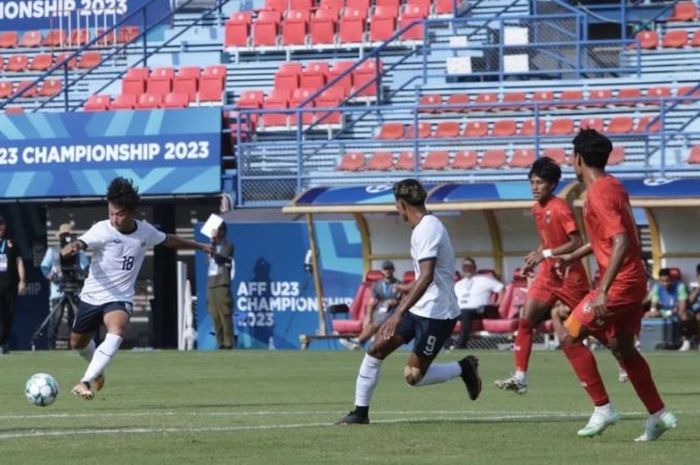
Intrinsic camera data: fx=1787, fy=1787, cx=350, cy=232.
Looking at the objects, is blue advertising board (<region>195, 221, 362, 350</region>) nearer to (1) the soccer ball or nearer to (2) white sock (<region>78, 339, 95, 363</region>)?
(2) white sock (<region>78, 339, 95, 363</region>)

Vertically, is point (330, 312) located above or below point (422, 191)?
below

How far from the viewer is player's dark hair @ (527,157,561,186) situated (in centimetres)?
1492

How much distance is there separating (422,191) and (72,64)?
27673 millimetres

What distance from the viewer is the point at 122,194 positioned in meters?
14.6

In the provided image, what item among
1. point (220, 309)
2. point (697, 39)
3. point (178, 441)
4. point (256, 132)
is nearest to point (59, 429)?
point (178, 441)

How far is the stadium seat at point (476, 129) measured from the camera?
32219mm

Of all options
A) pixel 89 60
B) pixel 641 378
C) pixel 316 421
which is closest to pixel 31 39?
pixel 89 60

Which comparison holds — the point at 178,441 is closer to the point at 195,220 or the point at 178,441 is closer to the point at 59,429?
the point at 59,429

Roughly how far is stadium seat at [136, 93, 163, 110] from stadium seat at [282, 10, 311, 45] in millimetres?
3018

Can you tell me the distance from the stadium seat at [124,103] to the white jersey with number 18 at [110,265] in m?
21.4

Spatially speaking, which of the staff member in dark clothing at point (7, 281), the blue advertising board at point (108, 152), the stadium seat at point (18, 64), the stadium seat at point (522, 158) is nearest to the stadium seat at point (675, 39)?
the stadium seat at point (522, 158)

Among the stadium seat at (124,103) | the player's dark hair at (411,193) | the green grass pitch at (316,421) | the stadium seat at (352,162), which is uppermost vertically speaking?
the stadium seat at (124,103)

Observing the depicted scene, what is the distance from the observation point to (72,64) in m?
39.1

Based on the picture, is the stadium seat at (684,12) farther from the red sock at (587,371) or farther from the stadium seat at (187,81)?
the red sock at (587,371)
